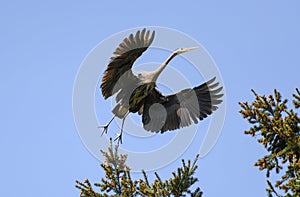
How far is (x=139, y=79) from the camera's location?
12852 millimetres

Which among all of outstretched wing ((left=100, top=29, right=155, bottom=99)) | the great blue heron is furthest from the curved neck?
outstretched wing ((left=100, top=29, right=155, bottom=99))

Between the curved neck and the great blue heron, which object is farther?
the curved neck

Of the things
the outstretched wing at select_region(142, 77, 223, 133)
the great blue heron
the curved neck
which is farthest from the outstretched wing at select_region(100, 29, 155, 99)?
the outstretched wing at select_region(142, 77, 223, 133)

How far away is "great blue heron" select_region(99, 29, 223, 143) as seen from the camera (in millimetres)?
12188

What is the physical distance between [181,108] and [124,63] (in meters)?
2.66

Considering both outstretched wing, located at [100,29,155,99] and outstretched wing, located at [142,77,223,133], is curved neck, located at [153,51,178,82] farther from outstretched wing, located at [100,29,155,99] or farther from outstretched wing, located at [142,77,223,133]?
outstretched wing, located at [142,77,223,133]

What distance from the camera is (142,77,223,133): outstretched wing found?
1413 centimetres

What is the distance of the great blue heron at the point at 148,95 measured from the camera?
1219 centimetres

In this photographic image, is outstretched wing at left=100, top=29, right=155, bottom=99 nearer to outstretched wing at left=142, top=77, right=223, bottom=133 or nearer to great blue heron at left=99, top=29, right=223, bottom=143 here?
great blue heron at left=99, top=29, right=223, bottom=143

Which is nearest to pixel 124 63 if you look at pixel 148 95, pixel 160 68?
pixel 160 68

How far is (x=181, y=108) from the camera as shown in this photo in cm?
1447

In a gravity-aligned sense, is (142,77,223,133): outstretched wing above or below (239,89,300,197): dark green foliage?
above

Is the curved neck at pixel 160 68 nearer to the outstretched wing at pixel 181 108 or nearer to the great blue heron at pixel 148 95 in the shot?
the great blue heron at pixel 148 95

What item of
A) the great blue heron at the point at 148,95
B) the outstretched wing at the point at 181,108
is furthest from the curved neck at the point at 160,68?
the outstretched wing at the point at 181,108
